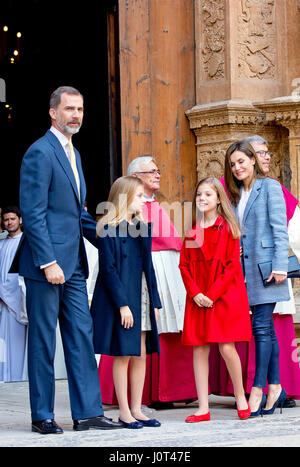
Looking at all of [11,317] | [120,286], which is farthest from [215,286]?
[11,317]

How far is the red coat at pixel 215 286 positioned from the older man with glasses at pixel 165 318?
625 millimetres

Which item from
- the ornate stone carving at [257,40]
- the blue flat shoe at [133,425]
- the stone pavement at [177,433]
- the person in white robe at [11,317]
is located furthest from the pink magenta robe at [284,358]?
the person in white robe at [11,317]

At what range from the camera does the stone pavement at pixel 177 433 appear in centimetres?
498

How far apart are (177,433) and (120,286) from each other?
903 mm

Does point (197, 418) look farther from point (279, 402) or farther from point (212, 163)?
point (212, 163)

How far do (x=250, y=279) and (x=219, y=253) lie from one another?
14.4 inches

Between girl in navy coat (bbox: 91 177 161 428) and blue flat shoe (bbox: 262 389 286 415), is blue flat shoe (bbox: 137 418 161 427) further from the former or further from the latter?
blue flat shoe (bbox: 262 389 286 415)

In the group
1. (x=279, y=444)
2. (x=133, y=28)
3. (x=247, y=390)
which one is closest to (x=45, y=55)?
(x=133, y=28)

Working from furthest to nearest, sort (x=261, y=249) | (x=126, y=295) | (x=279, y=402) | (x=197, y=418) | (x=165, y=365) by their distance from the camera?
(x=165, y=365) < (x=279, y=402) < (x=261, y=249) < (x=197, y=418) < (x=126, y=295)

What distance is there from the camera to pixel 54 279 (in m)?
5.47

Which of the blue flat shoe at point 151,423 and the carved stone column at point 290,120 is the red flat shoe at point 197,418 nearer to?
the blue flat shoe at point 151,423
